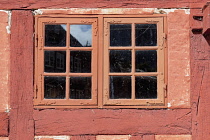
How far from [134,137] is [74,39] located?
4.05 feet

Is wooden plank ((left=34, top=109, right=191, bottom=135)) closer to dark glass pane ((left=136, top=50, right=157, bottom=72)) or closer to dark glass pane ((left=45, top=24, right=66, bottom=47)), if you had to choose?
dark glass pane ((left=136, top=50, right=157, bottom=72))

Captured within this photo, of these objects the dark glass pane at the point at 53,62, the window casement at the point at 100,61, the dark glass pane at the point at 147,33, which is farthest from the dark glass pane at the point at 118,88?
the dark glass pane at the point at 53,62

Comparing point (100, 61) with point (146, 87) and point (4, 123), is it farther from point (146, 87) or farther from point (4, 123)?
point (4, 123)

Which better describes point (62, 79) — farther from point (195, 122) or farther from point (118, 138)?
point (195, 122)

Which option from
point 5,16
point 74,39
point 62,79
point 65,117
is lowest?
point 65,117

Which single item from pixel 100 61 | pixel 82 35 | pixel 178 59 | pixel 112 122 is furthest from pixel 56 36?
pixel 178 59

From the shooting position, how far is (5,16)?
11.5 feet

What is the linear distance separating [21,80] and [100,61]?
870mm

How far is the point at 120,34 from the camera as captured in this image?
354cm

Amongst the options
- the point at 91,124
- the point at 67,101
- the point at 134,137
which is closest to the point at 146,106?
the point at 134,137

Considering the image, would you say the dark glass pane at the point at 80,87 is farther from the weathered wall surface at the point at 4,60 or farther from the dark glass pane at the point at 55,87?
the weathered wall surface at the point at 4,60

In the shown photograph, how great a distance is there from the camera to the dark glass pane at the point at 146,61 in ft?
11.6

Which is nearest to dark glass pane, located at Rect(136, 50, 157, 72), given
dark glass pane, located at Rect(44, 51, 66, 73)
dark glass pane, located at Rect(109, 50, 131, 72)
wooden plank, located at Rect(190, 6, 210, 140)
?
dark glass pane, located at Rect(109, 50, 131, 72)

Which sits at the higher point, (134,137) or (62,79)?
(62,79)
